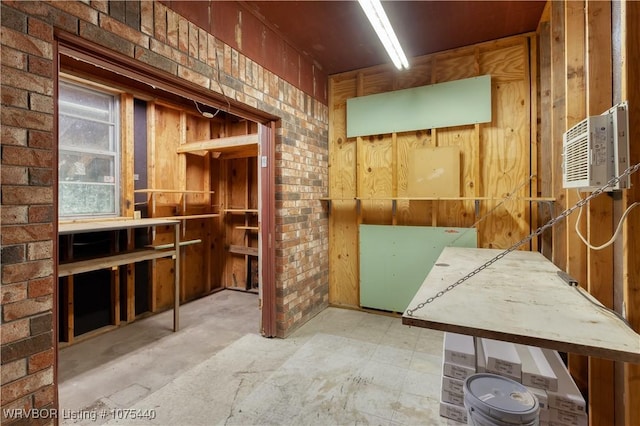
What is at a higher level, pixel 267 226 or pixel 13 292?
pixel 267 226

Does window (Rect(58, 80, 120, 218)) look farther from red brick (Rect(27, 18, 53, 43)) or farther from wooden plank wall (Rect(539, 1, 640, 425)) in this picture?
wooden plank wall (Rect(539, 1, 640, 425))

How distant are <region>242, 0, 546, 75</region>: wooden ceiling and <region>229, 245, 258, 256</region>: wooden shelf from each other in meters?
2.81

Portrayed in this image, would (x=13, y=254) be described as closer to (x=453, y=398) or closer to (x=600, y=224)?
(x=453, y=398)

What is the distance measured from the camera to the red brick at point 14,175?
1184mm

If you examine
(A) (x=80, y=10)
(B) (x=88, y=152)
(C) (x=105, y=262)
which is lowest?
(C) (x=105, y=262)

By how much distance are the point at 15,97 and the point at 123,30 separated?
2.13ft

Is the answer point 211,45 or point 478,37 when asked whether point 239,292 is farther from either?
point 478,37

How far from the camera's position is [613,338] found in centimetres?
99

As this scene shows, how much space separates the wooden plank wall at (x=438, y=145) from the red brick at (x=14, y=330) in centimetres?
281

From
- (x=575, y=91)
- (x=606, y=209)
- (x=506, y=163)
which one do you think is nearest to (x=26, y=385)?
(x=606, y=209)

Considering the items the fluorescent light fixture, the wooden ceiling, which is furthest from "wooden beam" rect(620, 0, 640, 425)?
the wooden ceiling

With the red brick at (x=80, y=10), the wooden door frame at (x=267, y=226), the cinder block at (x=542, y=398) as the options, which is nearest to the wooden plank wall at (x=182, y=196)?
the wooden door frame at (x=267, y=226)

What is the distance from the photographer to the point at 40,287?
51.3 inches

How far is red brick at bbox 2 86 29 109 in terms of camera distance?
1.17 m
